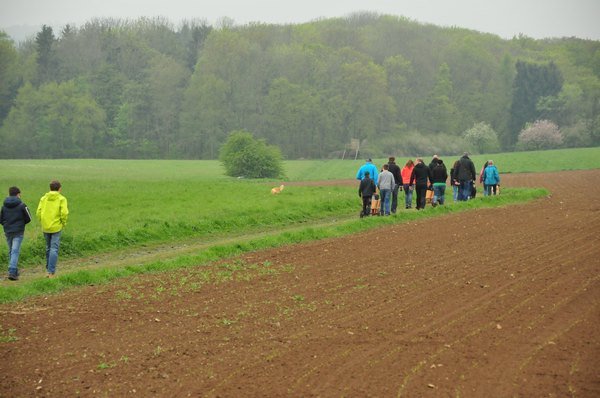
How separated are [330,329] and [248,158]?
43693 mm

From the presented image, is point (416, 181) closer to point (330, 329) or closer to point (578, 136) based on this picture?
point (330, 329)

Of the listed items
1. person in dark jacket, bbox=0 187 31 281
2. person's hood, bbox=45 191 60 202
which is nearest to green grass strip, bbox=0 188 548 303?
person in dark jacket, bbox=0 187 31 281

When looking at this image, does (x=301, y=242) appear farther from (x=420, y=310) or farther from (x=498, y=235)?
(x=420, y=310)

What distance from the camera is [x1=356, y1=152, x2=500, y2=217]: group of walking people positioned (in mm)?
25578

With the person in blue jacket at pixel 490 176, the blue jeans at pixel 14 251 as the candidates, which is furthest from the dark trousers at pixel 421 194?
the blue jeans at pixel 14 251

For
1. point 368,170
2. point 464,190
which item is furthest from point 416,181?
point 464,190

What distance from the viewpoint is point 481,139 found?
3883 inches

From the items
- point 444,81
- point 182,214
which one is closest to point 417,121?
point 444,81

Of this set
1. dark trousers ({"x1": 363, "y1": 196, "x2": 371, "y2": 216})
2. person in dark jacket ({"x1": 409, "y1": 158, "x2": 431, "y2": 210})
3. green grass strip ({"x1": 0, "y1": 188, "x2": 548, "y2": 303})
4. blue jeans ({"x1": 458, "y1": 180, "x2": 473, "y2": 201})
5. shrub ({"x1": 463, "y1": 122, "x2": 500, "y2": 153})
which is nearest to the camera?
green grass strip ({"x1": 0, "y1": 188, "x2": 548, "y2": 303})

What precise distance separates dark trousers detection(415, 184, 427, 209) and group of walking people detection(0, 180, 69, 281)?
14.3 metres

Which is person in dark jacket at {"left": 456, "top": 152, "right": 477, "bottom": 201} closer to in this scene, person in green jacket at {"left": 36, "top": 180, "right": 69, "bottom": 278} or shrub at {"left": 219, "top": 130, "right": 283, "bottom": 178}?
person in green jacket at {"left": 36, "top": 180, "right": 69, "bottom": 278}

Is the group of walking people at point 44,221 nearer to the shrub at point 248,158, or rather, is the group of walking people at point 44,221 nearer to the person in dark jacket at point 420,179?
the person in dark jacket at point 420,179

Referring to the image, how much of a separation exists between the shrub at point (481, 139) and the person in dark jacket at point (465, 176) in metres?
68.5

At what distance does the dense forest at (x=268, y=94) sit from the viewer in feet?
317
